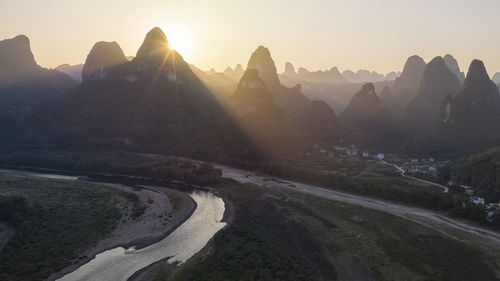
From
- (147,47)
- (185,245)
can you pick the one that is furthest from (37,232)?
(147,47)

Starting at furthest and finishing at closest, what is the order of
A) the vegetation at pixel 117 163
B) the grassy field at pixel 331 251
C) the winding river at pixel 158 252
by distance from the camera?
the vegetation at pixel 117 163, the grassy field at pixel 331 251, the winding river at pixel 158 252

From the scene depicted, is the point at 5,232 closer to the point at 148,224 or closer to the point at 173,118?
the point at 148,224

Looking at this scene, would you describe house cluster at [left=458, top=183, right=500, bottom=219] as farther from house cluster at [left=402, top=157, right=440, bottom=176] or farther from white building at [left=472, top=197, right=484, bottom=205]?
house cluster at [left=402, top=157, right=440, bottom=176]

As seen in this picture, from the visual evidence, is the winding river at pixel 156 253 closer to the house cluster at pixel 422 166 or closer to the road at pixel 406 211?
the road at pixel 406 211

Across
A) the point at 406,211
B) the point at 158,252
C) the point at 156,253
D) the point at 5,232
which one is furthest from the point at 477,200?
the point at 5,232

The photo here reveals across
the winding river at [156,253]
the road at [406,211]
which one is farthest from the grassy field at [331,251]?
the winding river at [156,253]

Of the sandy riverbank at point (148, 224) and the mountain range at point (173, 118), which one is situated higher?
the mountain range at point (173, 118)

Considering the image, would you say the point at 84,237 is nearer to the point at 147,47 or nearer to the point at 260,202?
the point at 260,202
